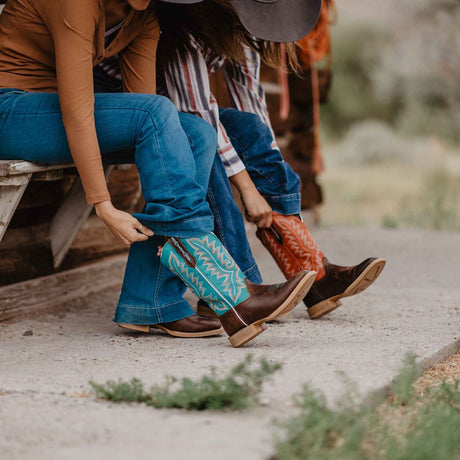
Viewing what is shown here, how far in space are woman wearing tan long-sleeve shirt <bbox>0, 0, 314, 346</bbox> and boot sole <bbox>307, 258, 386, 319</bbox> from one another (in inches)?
17.4

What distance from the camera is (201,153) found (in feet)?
8.73

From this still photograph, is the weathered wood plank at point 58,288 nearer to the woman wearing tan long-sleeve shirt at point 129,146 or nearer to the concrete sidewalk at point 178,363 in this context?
the concrete sidewalk at point 178,363

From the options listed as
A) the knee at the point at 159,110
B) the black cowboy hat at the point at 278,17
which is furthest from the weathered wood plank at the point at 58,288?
the black cowboy hat at the point at 278,17

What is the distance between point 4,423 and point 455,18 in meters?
15.8

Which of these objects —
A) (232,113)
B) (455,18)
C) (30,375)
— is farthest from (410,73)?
(30,375)

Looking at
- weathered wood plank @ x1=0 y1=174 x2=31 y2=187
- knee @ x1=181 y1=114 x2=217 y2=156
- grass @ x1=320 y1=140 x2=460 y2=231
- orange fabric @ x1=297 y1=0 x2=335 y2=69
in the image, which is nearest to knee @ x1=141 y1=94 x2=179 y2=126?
knee @ x1=181 y1=114 x2=217 y2=156

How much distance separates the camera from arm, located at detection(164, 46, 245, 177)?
2873 millimetres

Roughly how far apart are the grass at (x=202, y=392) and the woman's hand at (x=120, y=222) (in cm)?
59

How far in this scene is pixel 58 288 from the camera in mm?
3521

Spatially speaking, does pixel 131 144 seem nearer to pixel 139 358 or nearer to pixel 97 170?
pixel 97 170

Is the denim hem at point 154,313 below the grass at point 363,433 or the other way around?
below

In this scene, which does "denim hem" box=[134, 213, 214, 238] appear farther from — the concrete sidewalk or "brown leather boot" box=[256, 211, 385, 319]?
"brown leather boot" box=[256, 211, 385, 319]

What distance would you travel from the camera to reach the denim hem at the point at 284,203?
3.07m

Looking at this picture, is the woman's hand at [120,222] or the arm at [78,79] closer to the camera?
the arm at [78,79]
